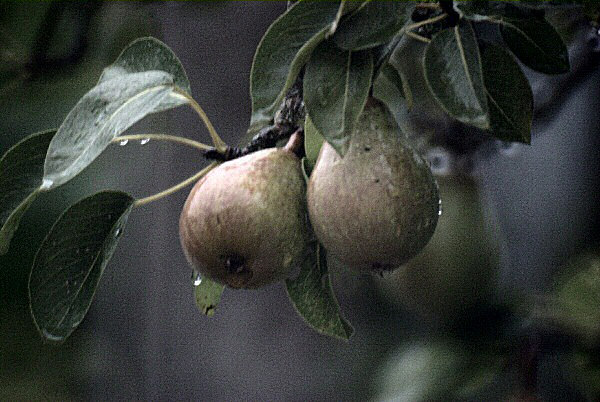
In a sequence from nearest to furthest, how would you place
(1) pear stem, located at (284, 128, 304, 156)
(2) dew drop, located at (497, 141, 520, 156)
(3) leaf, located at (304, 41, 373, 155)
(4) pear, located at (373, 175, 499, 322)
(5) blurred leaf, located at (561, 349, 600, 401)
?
(3) leaf, located at (304, 41, 373, 155) → (1) pear stem, located at (284, 128, 304, 156) → (5) blurred leaf, located at (561, 349, 600, 401) → (4) pear, located at (373, 175, 499, 322) → (2) dew drop, located at (497, 141, 520, 156)

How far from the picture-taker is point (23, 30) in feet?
3.81

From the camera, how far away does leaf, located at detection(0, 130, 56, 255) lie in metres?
0.61

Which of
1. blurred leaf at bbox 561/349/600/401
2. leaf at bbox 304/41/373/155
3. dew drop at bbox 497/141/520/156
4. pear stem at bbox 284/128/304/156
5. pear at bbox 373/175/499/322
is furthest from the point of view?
dew drop at bbox 497/141/520/156

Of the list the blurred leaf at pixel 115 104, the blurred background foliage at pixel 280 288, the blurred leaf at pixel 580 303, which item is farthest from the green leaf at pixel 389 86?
the blurred leaf at pixel 580 303

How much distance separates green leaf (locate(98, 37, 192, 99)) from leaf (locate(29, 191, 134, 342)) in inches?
3.2

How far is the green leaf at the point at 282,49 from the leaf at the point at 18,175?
16 cm

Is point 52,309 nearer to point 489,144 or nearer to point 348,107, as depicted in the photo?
point 348,107

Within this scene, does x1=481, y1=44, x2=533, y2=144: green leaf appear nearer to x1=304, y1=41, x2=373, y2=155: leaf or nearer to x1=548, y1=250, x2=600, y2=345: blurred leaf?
x1=304, y1=41, x2=373, y2=155: leaf

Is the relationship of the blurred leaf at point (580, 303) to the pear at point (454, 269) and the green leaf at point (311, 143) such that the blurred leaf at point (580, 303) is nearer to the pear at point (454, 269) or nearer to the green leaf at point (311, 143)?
the pear at point (454, 269)

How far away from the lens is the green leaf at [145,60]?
639 mm

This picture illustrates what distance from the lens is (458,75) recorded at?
21.0 inches

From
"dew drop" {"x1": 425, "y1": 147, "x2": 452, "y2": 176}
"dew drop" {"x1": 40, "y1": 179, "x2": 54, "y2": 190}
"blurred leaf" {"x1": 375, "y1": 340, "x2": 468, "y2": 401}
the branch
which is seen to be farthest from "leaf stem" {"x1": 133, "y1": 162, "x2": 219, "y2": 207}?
"dew drop" {"x1": 425, "y1": 147, "x2": 452, "y2": 176}

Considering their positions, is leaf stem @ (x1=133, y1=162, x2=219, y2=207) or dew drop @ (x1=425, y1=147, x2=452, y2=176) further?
dew drop @ (x1=425, y1=147, x2=452, y2=176)

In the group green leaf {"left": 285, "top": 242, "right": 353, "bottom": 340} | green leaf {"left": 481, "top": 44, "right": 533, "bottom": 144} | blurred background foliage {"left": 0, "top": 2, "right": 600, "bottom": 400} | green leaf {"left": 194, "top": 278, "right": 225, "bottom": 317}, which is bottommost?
blurred background foliage {"left": 0, "top": 2, "right": 600, "bottom": 400}
